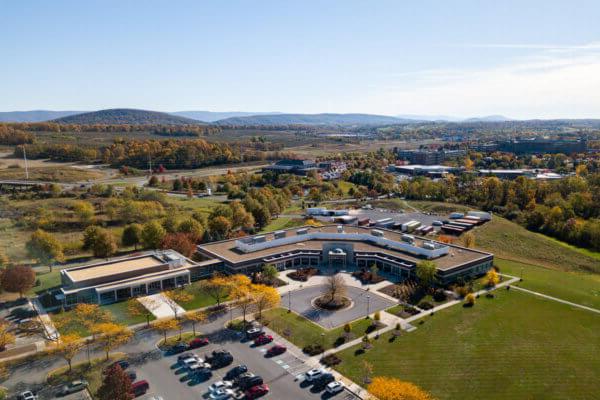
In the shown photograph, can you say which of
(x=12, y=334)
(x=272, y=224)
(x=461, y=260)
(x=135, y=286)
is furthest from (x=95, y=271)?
(x=461, y=260)

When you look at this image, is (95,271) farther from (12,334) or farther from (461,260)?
(461,260)

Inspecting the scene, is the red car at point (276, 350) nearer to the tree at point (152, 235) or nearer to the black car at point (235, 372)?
Result: the black car at point (235, 372)

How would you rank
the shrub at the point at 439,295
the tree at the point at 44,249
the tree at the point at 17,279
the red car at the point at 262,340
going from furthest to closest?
the tree at the point at 44,249 < the shrub at the point at 439,295 < the tree at the point at 17,279 < the red car at the point at 262,340

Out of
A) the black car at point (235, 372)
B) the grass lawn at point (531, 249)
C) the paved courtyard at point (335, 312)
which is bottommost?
the grass lawn at point (531, 249)

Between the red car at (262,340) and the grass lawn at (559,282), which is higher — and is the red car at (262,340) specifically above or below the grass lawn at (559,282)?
above

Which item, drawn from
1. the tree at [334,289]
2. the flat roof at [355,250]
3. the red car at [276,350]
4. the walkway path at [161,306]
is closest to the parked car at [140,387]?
the red car at [276,350]
